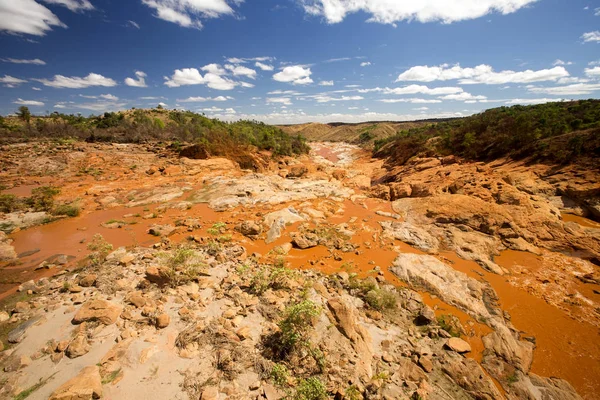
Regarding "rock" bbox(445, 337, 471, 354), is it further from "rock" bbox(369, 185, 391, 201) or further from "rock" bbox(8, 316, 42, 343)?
"rock" bbox(369, 185, 391, 201)

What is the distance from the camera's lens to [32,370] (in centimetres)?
335

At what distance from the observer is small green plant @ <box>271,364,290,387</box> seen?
3527 millimetres

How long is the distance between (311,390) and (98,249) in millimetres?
8005

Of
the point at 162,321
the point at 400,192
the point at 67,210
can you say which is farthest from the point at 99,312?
the point at 400,192

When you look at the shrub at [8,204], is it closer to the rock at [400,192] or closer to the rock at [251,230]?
the rock at [251,230]

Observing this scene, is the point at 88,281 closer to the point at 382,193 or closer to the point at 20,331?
the point at 20,331

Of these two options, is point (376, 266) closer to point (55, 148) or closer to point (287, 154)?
point (287, 154)

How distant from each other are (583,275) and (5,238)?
1871 centimetres

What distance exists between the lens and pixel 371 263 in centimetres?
795

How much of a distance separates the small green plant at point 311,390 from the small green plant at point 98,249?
6149 millimetres

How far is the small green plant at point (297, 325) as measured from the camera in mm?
4059

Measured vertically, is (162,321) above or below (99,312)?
below

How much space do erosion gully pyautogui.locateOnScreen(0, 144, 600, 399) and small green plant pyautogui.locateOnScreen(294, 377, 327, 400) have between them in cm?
364

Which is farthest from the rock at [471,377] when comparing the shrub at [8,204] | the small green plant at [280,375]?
the shrub at [8,204]
